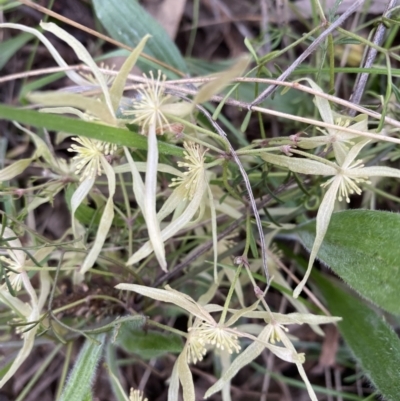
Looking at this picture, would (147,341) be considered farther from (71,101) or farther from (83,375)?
(71,101)

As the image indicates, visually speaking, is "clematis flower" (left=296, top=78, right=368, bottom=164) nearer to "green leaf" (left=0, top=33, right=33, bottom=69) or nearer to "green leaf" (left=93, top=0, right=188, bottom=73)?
"green leaf" (left=93, top=0, right=188, bottom=73)

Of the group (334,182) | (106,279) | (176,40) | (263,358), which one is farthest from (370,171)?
(176,40)

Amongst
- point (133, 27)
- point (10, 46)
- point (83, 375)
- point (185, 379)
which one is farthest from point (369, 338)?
point (10, 46)

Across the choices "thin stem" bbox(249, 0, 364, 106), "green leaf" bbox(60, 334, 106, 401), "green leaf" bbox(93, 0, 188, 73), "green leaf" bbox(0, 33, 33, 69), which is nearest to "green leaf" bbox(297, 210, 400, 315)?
"thin stem" bbox(249, 0, 364, 106)

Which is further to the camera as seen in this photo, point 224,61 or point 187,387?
point 224,61

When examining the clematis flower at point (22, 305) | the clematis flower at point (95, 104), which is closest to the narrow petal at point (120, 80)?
the clematis flower at point (95, 104)

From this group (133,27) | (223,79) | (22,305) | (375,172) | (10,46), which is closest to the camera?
(223,79)

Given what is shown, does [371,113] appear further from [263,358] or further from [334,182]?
[263,358]
